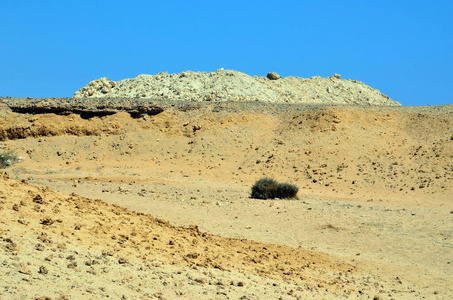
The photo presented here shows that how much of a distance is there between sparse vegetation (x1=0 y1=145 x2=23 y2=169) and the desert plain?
46 centimetres

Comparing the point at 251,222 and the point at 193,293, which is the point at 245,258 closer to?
the point at 193,293

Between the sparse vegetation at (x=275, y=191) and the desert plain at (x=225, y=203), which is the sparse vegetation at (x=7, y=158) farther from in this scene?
the sparse vegetation at (x=275, y=191)

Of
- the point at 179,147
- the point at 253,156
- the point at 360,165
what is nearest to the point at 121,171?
the point at 179,147

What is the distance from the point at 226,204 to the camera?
18.3 m

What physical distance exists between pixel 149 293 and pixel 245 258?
10.3ft

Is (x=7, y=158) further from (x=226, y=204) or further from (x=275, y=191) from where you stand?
(x=275, y=191)

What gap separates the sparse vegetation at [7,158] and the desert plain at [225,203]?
0.46 m

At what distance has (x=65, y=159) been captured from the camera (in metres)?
31.6

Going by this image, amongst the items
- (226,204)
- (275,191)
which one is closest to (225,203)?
(226,204)

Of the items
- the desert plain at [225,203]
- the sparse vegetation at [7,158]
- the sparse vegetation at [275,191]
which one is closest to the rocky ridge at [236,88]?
the desert plain at [225,203]

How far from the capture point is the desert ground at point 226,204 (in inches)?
289

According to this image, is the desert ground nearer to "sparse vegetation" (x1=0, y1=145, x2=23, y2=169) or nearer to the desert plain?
the desert plain

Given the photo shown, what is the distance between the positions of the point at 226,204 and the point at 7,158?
17723 mm

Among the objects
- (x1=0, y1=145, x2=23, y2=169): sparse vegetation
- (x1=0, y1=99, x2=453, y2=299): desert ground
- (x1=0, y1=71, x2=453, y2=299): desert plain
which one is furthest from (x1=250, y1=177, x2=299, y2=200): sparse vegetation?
(x1=0, y1=145, x2=23, y2=169): sparse vegetation
